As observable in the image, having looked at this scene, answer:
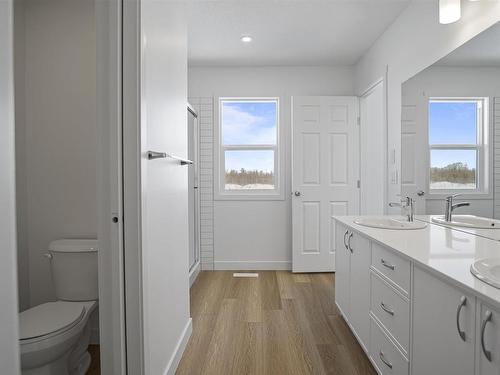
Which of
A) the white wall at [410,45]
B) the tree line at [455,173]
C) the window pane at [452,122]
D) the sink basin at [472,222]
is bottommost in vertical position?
the sink basin at [472,222]

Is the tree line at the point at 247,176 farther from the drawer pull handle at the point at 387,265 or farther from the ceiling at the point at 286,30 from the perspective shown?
the drawer pull handle at the point at 387,265

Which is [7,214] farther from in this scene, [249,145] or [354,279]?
[249,145]

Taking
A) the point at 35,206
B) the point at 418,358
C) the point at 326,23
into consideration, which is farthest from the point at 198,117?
the point at 418,358

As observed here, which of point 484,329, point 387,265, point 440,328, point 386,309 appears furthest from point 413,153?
point 484,329

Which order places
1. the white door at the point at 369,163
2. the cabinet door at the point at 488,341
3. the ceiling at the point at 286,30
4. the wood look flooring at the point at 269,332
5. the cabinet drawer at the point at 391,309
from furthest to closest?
1. the white door at the point at 369,163
2. the ceiling at the point at 286,30
3. the wood look flooring at the point at 269,332
4. the cabinet drawer at the point at 391,309
5. the cabinet door at the point at 488,341

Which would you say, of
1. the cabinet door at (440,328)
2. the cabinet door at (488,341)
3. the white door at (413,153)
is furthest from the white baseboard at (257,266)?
the cabinet door at (488,341)

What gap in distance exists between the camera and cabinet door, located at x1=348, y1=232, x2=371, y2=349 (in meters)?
1.81

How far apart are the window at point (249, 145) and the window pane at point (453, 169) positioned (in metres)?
2.03

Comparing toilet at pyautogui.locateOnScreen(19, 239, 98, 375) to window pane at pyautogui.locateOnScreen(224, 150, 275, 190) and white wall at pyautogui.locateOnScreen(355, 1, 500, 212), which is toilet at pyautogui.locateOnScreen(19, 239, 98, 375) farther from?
white wall at pyautogui.locateOnScreen(355, 1, 500, 212)

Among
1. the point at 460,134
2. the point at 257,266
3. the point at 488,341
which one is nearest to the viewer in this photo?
the point at 488,341

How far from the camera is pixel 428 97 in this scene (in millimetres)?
2074

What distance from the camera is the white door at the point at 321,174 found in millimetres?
3570

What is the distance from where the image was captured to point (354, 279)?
205 centimetres

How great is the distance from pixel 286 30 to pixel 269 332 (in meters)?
2.60
